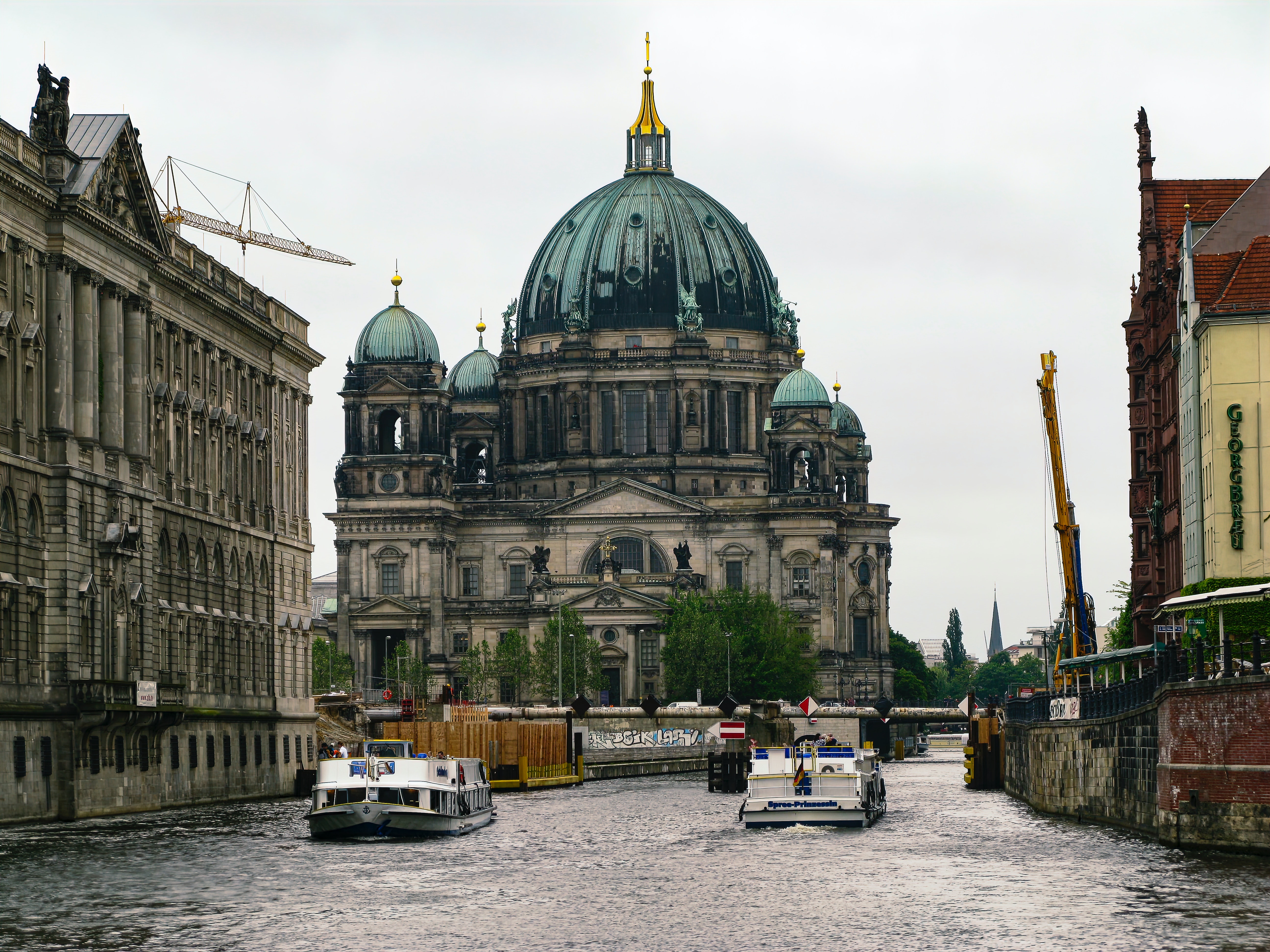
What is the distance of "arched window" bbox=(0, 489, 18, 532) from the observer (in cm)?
7681

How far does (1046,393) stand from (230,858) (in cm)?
7338

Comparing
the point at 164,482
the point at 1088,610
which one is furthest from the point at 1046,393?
the point at 164,482

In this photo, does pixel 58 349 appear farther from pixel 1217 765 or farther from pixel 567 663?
pixel 567 663

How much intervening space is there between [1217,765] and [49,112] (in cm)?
4253

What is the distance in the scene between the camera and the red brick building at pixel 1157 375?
97.8m

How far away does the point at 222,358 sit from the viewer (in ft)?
335

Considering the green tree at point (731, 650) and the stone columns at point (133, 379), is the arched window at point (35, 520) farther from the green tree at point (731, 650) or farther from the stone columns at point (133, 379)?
the green tree at point (731, 650)

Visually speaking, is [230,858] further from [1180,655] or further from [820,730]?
[820,730]

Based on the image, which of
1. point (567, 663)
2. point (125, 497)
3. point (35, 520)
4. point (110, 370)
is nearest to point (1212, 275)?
point (110, 370)

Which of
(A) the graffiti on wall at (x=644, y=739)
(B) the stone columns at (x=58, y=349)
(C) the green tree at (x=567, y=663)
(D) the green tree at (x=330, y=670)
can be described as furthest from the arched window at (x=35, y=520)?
(C) the green tree at (x=567, y=663)

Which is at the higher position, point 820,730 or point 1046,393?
point 1046,393

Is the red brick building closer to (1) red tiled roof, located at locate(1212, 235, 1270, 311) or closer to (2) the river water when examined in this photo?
(1) red tiled roof, located at locate(1212, 235, 1270, 311)

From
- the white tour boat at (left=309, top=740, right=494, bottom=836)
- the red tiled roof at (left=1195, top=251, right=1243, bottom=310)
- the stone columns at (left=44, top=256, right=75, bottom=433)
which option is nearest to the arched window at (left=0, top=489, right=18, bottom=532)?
the stone columns at (left=44, top=256, right=75, bottom=433)

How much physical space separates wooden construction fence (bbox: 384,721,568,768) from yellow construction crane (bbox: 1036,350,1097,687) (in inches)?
989
